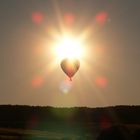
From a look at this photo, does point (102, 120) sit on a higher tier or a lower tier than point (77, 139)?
higher

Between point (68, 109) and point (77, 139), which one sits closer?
point (77, 139)

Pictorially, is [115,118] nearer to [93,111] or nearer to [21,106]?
[93,111]

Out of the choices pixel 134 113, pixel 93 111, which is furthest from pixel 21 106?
pixel 134 113

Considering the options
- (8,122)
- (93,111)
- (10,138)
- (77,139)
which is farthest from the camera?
(93,111)

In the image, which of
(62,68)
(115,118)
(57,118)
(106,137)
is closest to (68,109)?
(57,118)

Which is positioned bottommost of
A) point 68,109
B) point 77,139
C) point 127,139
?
point 127,139

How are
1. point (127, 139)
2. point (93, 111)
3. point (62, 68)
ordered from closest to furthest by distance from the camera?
1. point (127, 139)
2. point (62, 68)
3. point (93, 111)

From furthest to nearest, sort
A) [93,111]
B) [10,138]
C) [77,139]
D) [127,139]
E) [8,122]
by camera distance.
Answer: [93,111], [8,122], [10,138], [77,139], [127,139]

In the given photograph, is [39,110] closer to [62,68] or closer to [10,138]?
[62,68]

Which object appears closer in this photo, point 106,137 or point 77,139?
point 106,137
